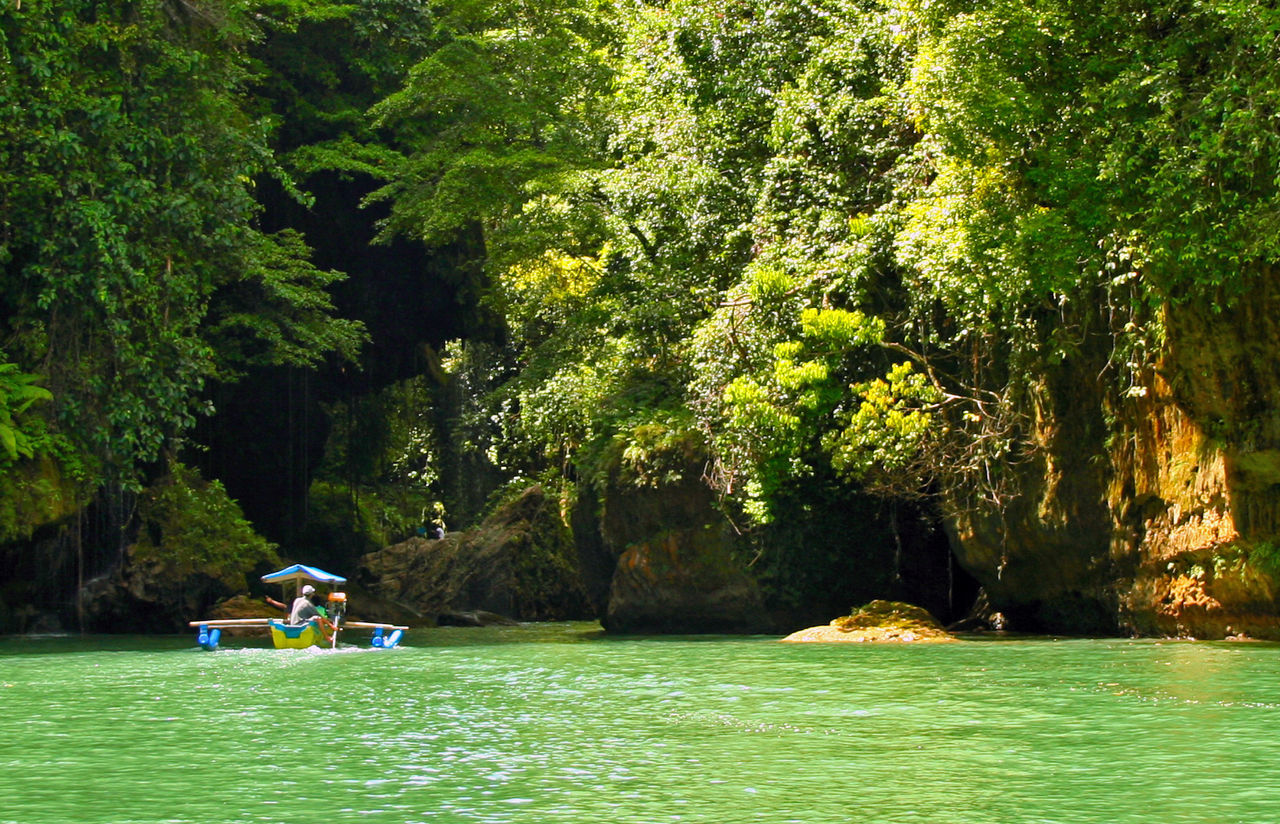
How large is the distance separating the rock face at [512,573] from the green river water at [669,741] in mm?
→ 16458

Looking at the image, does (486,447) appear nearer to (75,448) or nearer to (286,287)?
(286,287)

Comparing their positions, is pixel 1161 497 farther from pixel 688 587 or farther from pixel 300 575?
pixel 300 575

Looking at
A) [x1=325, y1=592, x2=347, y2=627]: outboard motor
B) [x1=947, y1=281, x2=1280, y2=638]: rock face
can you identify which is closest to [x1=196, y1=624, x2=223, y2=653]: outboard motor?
[x1=325, y1=592, x2=347, y2=627]: outboard motor

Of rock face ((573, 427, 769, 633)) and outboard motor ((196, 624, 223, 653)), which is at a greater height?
rock face ((573, 427, 769, 633))

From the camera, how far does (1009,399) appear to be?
18.6m

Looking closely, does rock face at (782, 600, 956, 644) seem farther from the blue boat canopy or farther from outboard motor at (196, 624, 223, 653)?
outboard motor at (196, 624, 223, 653)

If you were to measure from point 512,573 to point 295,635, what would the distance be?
1185cm

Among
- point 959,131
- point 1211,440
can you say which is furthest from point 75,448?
point 1211,440

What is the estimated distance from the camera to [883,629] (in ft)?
63.9

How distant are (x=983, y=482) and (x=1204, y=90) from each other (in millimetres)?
6032

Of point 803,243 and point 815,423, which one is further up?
point 803,243

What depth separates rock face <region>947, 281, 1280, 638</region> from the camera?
16109 millimetres

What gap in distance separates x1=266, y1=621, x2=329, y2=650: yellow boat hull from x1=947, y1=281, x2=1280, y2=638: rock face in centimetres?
896

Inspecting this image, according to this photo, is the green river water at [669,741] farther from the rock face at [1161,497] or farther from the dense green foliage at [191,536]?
the dense green foliage at [191,536]
